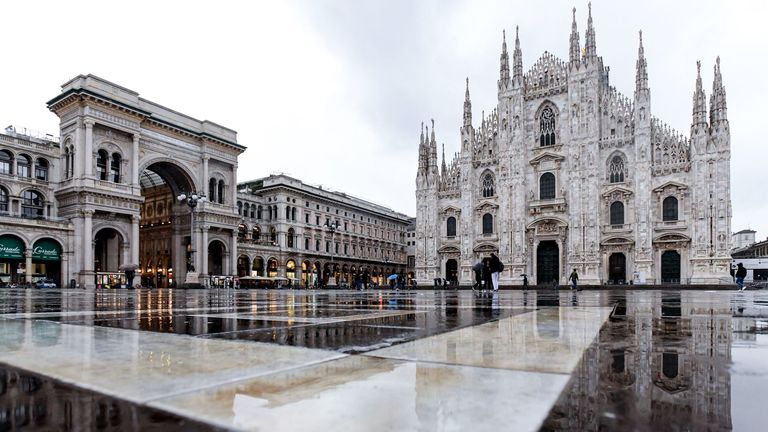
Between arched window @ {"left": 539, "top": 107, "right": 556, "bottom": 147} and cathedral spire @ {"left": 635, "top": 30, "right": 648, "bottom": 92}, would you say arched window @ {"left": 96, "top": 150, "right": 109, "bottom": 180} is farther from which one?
cathedral spire @ {"left": 635, "top": 30, "right": 648, "bottom": 92}

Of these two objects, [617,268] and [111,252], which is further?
[111,252]

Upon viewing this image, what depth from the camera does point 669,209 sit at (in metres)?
34.3

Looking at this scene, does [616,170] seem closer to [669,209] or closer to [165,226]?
[669,209]

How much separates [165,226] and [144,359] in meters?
50.3

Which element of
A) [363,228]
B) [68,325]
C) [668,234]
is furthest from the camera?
[363,228]

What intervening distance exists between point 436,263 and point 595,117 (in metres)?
17.6

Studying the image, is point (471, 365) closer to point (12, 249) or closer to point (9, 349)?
point (9, 349)

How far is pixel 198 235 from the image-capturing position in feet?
144

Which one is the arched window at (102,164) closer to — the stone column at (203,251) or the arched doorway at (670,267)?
the stone column at (203,251)

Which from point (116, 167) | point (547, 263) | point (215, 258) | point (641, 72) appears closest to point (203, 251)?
point (215, 258)

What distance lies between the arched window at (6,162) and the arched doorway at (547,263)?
4389 cm

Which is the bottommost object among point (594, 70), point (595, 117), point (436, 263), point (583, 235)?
point (436, 263)

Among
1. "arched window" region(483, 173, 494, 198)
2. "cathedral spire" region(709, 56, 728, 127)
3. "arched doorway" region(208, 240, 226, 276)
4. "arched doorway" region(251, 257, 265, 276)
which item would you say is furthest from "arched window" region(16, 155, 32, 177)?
"cathedral spire" region(709, 56, 728, 127)

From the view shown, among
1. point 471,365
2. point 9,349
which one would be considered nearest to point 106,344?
point 9,349
